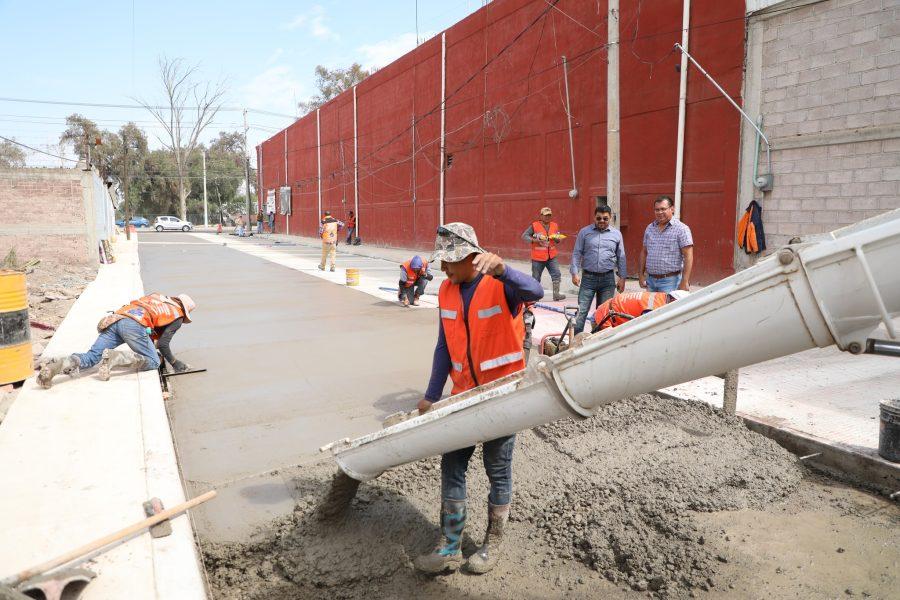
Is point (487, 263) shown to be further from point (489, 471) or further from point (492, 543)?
point (492, 543)

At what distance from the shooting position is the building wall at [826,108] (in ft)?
28.9

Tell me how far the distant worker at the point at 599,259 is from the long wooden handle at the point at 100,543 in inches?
188

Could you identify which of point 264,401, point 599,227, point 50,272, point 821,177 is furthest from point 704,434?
point 50,272

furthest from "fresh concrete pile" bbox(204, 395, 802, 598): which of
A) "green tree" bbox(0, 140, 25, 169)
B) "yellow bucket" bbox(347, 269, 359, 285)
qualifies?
"green tree" bbox(0, 140, 25, 169)

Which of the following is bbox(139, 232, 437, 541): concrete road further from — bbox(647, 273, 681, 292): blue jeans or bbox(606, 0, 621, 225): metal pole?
bbox(606, 0, 621, 225): metal pole

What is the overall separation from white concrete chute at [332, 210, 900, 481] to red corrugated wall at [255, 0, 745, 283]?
10787 millimetres

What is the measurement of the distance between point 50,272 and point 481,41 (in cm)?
1412

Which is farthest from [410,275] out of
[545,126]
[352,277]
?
[545,126]

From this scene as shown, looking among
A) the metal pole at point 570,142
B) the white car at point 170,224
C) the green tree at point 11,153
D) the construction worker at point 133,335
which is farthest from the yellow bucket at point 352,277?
the green tree at point 11,153

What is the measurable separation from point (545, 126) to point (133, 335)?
531 inches

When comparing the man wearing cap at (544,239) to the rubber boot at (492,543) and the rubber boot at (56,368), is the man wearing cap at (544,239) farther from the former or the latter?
the rubber boot at (492,543)

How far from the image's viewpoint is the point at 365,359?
23.3 feet

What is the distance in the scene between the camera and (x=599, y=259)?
6.94m

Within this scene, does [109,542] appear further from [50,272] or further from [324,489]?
[50,272]
